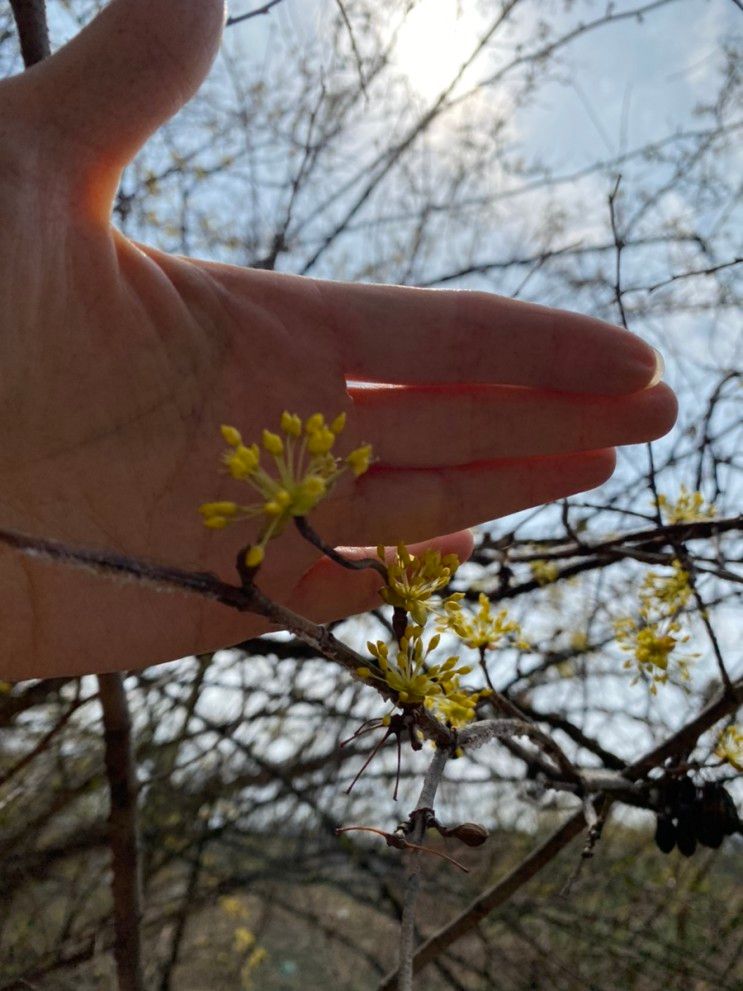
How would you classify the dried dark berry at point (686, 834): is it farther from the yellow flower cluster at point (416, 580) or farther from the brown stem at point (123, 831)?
the brown stem at point (123, 831)

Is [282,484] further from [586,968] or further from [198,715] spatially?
[586,968]

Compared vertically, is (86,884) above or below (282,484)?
below

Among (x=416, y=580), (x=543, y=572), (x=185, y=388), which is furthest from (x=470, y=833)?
(x=543, y=572)

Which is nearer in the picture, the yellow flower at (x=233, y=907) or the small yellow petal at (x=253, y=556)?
the small yellow petal at (x=253, y=556)

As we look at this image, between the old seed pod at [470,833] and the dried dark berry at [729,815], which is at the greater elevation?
the dried dark berry at [729,815]

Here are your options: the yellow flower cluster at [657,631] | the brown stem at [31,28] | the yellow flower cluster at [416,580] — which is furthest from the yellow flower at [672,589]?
the brown stem at [31,28]

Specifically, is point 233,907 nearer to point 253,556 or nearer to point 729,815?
point 729,815

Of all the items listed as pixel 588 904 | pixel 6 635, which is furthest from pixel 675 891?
pixel 6 635
